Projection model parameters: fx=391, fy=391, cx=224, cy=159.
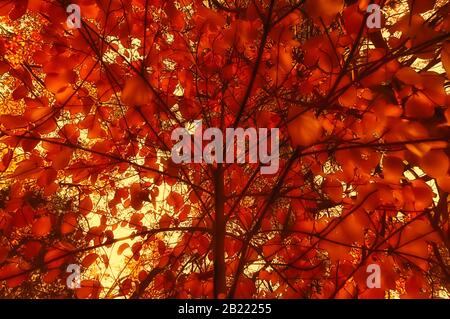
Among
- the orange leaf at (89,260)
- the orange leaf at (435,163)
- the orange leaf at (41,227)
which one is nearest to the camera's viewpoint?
the orange leaf at (435,163)

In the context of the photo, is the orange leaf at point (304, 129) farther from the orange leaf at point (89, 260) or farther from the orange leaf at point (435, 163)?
A: the orange leaf at point (89, 260)

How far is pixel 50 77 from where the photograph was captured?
8.62 ft

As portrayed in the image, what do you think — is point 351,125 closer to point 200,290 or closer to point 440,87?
point 440,87

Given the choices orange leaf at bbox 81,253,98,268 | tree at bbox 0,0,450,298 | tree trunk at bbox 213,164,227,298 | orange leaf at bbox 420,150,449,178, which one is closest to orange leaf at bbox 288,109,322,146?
tree at bbox 0,0,450,298

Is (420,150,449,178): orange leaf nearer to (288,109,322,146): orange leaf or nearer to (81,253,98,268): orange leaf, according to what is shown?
(288,109,322,146): orange leaf

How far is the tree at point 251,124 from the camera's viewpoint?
6.54ft

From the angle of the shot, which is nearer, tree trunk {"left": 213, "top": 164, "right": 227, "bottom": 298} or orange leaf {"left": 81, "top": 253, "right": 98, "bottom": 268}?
tree trunk {"left": 213, "top": 164, "right": 227, "bottom": 298}

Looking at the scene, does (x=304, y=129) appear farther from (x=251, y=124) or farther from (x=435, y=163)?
(x=251, y=124)

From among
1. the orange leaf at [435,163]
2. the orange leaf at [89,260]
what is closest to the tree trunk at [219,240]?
the orange leaf at [89,260]

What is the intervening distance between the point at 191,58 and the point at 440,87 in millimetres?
1908

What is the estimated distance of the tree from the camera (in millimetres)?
1993
